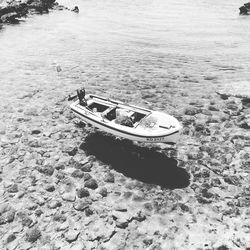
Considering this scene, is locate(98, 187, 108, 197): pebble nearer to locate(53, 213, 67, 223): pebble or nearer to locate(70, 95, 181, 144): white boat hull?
locate(53, 213, 67, 223): pebble

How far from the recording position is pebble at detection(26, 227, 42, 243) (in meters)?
11.6

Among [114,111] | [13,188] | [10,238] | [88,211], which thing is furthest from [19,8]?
[10,238]

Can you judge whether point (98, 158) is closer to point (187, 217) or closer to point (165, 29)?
point (187, 217)

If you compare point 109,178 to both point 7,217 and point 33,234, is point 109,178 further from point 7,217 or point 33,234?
point 7,217

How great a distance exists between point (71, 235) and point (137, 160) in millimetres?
5207

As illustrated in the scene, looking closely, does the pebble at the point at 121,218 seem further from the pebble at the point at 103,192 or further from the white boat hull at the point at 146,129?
the white boat hull at the point at 146,129

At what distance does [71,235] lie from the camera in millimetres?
11625

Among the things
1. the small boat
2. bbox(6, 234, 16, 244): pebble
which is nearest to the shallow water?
the small boat

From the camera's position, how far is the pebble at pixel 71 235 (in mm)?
11484

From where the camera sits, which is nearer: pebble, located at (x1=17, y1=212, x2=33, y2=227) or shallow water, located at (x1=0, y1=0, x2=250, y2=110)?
pebble, located at (x1=17, y1=212, x2=33, y2=227)

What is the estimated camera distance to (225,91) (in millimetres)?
21688

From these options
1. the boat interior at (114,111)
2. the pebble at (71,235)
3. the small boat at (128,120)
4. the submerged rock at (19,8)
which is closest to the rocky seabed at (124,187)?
the pebble at (71,235)

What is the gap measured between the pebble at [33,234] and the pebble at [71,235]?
108cm

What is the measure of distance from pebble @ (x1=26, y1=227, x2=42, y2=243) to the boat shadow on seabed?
4.75 meters
